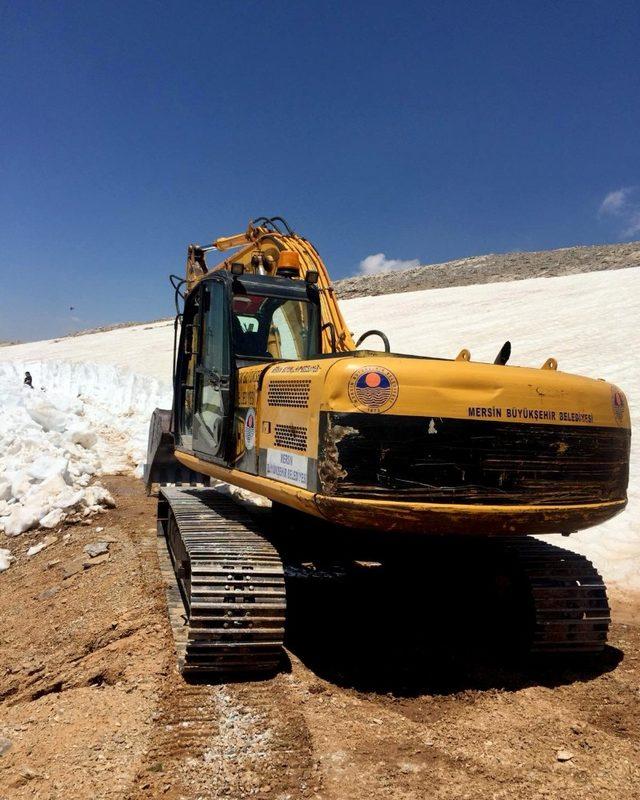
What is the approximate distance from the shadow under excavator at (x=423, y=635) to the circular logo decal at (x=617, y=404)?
4.79 feet

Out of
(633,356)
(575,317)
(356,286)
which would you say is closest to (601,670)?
(633,356)

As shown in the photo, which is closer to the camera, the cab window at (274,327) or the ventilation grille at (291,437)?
the ventilation grille at (291,437)

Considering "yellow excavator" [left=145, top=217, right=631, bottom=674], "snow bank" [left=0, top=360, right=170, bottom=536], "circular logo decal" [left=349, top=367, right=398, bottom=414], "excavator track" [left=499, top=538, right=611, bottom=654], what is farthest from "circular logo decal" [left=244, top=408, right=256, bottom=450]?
"snow bank" [left=0, top=360, right=170, bottom=536]

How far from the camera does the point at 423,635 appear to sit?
4895 mm

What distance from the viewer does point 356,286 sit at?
43719 millimetres

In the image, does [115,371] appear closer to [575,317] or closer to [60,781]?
[575,317]

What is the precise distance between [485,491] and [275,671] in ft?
5.62

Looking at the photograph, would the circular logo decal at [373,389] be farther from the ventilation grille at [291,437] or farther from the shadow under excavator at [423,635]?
the shadow under excavator at [423,635]

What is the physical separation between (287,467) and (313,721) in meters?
1.38

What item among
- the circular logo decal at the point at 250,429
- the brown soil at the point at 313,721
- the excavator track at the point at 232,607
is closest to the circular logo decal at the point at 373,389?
the circular logo decal at the point at 250,429

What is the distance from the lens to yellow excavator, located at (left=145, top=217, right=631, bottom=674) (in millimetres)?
3467

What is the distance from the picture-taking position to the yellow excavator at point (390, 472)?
3.47 metres

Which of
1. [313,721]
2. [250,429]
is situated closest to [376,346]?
[250,429]

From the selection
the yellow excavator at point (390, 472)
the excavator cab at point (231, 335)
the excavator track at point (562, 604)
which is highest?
the excavator cab at point (231, 335)
